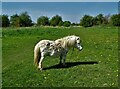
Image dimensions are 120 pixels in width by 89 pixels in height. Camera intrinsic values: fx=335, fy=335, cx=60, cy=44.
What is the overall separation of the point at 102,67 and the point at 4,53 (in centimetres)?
818

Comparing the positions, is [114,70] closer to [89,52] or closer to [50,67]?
[50,67]

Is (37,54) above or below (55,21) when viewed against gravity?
above

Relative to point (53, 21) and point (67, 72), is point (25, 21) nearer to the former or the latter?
point (53, 21)

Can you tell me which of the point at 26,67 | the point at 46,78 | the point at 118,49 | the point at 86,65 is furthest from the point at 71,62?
the point at 118,49

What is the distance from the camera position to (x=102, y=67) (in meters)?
15.5

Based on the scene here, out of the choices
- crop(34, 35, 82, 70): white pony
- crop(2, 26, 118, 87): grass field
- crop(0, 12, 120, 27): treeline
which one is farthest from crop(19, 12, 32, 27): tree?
crop(34, 35, 82, 70): white pony

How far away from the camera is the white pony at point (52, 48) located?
15.3 metres

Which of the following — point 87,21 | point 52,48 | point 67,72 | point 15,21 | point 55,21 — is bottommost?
point 87,21

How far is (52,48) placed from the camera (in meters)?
15.4

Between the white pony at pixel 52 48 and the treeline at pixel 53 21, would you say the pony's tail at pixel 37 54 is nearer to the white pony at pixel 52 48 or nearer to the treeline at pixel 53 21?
the white pony at pixel 52 48

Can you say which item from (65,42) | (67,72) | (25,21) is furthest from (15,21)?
(67,72)

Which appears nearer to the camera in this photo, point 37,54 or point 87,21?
point 37,54

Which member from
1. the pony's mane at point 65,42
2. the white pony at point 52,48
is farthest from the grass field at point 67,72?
the pony's mane at point 65,42

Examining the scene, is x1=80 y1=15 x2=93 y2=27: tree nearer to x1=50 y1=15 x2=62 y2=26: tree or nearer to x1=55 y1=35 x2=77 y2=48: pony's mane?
x1=50 y1=15 x2=62 y2=26: tree
